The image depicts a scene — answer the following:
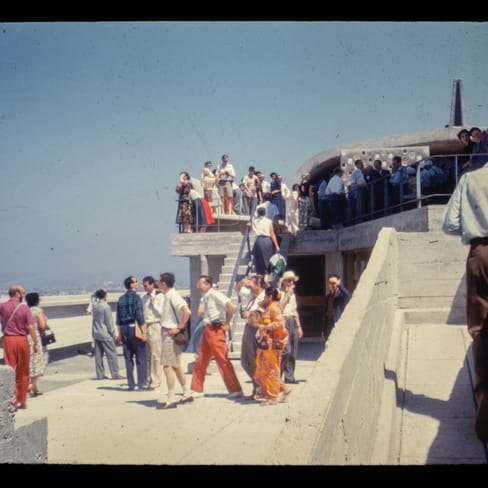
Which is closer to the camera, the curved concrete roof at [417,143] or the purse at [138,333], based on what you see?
the purse at [138,333]

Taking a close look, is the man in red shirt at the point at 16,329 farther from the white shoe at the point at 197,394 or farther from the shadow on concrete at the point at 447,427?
the shadow on concrete at the point at 447,427

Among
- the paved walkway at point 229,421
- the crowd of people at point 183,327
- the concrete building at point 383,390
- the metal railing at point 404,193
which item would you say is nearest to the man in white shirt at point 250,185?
the metal railing at point 404,193

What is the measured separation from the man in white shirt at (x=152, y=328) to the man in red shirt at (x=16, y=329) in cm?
163

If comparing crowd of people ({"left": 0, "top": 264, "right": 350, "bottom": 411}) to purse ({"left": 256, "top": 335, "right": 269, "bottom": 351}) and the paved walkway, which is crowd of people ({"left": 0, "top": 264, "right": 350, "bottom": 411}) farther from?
the paved walkway

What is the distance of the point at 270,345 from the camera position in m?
7.84

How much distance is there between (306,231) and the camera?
15.1m

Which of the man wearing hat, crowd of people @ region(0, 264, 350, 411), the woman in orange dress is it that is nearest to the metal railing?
the man wearing hat

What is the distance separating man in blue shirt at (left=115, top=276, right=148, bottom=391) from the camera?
31.3 feet

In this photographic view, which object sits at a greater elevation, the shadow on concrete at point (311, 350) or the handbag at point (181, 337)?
the handbag at point (181, 337)

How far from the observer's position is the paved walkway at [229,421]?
4.47 m

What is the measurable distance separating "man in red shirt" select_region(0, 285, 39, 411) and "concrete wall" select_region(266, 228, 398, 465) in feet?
14.4

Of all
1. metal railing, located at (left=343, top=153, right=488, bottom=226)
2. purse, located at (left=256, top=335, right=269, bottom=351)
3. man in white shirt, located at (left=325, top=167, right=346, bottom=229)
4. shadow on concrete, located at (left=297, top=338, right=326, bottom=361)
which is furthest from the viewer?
man in white shirt, located at (left=325, top=167, right=346, bottom=229)
